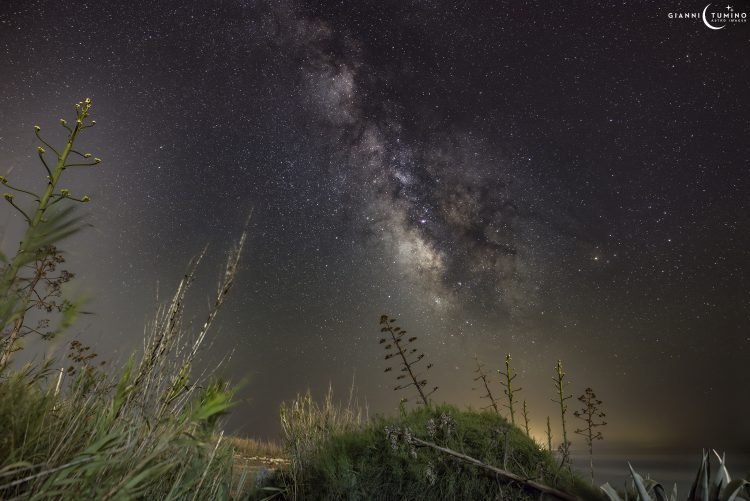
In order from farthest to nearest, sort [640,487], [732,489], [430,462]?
[430,462], [640,487], [732,489]

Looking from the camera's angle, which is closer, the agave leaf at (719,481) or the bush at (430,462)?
the agave leaf at (719,481)

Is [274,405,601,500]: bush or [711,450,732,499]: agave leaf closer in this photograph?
[711,450,732,499]: agave leaf

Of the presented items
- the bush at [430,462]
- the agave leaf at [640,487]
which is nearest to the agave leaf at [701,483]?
the agave leaf at [640,487]

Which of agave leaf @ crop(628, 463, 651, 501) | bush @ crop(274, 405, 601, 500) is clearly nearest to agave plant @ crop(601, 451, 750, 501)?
agave leaf @ crop(628, 463, 651, 501)

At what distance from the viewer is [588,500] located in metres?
1.57

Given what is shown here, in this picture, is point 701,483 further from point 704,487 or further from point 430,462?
point 430,462

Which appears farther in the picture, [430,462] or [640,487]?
[430,462]

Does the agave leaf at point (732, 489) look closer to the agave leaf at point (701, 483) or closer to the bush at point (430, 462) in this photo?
the agave leaf at point (701, 483)

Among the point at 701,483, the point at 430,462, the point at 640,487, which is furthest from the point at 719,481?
the point at 430,462

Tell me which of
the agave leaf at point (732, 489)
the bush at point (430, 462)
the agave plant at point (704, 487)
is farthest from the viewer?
the bush at point (430, 462)

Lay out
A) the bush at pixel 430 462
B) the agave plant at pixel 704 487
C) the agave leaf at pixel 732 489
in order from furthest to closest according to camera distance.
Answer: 1. the bush at pixel 430 462
2. the agave plant at pixel 704 487
3. the agave leaf at pixel 732 489

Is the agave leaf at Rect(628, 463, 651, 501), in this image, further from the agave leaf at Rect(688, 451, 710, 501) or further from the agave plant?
the agave leaf at Rect(688, 451, 710, 501)

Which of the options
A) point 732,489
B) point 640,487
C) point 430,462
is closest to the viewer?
point 732,489

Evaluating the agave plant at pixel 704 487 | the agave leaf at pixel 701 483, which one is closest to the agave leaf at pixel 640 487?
the agave plant at pixel 704 487
